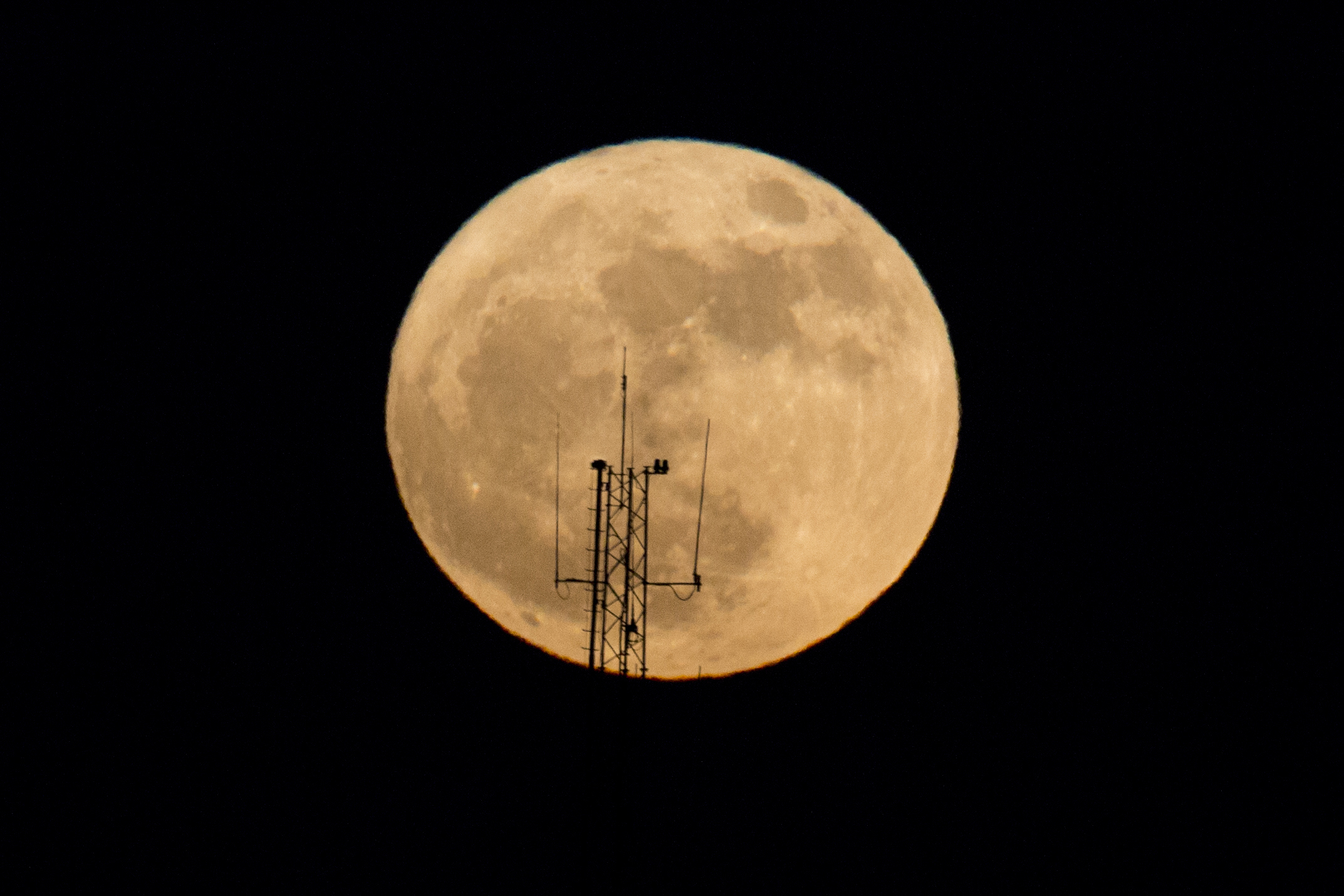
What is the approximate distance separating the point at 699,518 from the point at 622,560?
3.34 feet

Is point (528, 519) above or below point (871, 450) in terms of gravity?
below

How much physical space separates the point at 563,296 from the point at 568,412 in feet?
4.47

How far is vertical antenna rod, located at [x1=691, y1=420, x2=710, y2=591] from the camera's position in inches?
481

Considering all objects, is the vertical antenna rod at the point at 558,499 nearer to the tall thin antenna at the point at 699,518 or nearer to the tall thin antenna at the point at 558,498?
the tall thin antenna at the point at 558,498

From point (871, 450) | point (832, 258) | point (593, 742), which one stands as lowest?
point (593, 742)

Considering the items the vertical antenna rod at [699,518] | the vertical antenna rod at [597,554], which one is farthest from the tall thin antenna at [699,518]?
the vertical antenna rod at [597,554]

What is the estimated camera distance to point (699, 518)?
40.9ft

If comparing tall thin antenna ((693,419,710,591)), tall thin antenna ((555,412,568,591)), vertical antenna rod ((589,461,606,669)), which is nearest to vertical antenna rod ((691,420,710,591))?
tall thin antenna ((693,419,710,591))

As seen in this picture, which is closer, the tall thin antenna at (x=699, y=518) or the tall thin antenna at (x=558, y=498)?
the tall thin antenna at (x=699, y=518)

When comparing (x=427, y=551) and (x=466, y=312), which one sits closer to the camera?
(x=466, y=312)

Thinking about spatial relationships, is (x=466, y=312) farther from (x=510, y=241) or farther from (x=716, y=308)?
(x=716, y=308)

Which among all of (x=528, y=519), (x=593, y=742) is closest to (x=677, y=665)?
(x=593, y=742)

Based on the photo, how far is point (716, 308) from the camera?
484 inches

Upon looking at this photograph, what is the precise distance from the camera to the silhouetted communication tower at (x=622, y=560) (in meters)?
12.0
